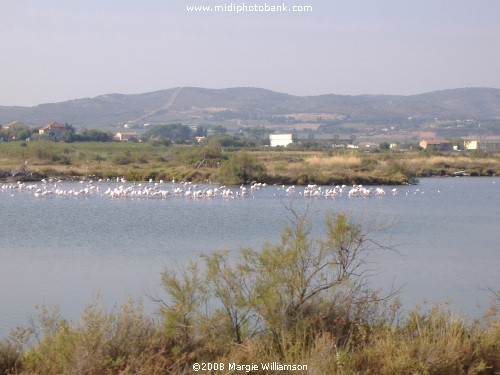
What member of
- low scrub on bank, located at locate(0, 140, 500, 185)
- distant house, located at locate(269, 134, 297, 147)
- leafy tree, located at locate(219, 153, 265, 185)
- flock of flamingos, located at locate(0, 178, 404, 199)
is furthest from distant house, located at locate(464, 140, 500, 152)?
flock of flamingos, located at locate(0, 178, 404, 199)

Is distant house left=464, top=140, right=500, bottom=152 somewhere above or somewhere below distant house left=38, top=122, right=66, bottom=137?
below

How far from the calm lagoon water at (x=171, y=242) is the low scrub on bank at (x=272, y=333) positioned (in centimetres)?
156

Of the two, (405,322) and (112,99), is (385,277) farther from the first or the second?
(112,99)

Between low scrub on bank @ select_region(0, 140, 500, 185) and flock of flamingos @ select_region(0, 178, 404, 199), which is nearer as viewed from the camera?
flock of flamingos @ select_region(0, 178, 404, 199)

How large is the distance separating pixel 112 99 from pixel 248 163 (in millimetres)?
156086

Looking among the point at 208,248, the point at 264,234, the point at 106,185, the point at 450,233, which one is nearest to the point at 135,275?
the point at 208,248

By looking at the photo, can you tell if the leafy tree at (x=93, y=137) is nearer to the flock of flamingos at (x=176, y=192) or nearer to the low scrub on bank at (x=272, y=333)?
the flock of flamingos at (x=176, y=192)

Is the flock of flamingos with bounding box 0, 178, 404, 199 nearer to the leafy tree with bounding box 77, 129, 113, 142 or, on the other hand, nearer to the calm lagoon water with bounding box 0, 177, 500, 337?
the calm lagoon water with bounding box 0, 177, 500, 337

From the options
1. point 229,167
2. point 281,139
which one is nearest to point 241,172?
point 229,167

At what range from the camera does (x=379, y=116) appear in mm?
182125

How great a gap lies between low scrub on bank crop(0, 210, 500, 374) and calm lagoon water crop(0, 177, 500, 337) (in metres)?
1.56

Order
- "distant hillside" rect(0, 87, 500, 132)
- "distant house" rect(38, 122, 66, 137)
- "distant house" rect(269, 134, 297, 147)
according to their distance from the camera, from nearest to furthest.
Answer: "distant house" rect(38, 122, 66, 137) < "distant house" rect(269, 134, 297, 147) < "distant hillside" rect(0, 87, 500, 132)

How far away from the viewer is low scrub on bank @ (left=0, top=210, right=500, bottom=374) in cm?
637

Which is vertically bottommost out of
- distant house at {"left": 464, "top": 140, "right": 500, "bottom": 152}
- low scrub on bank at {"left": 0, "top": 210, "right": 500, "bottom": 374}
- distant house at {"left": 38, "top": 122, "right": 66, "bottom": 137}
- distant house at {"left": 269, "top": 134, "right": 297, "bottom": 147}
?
distant house at {"left": 464, "top": 140, "right": 500, "bottom": 152}
